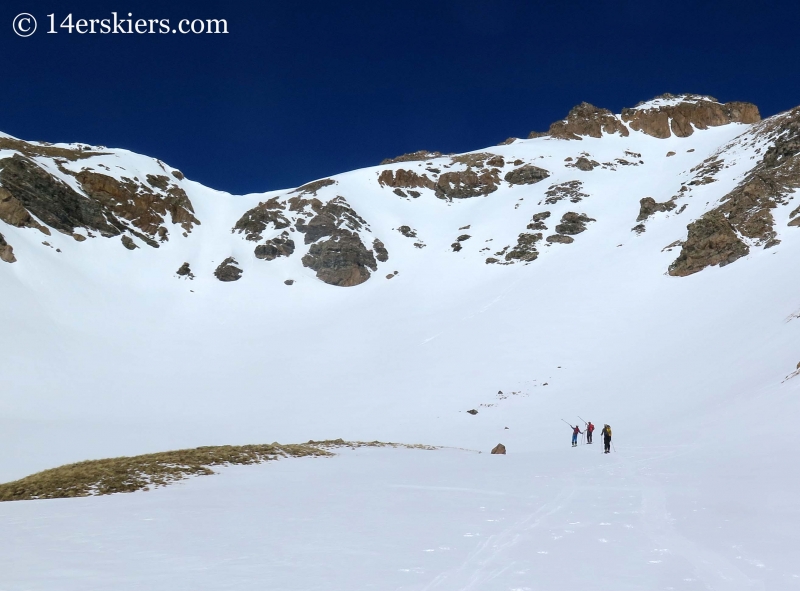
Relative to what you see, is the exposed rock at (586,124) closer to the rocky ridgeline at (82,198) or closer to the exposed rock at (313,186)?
the exposed rock at (313,186)

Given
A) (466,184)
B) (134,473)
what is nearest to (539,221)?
(466,184)

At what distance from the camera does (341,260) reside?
72750 millimetres

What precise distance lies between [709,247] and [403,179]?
59713 mm

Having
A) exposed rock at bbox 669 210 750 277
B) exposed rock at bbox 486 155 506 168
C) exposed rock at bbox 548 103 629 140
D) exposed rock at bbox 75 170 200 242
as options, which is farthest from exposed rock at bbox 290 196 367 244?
exposed rock at bbox 548 103 629 140

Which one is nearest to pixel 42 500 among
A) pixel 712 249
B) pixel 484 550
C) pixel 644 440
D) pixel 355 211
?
pixel 484 550

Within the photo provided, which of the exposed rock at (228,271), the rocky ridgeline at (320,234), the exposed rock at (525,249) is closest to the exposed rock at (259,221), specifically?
the rocky ridgeline at (320,234)

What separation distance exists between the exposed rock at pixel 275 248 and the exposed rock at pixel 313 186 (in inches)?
561

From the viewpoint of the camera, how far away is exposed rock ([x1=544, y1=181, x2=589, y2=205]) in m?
81.1

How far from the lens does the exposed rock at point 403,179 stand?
97.9 meters

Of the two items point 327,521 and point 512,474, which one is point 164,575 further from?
point 512,474

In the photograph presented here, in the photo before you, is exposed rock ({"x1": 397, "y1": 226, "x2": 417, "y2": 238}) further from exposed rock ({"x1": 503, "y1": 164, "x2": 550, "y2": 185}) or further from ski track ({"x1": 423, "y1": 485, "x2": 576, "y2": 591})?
ski track ({"x1": 423, "y1": 485, "x2": 576, "y2": 591})

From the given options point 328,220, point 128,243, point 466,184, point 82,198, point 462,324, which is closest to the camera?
point 462,324

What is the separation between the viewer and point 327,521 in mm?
8469

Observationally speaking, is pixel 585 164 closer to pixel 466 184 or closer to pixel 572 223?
pixel 466 184
